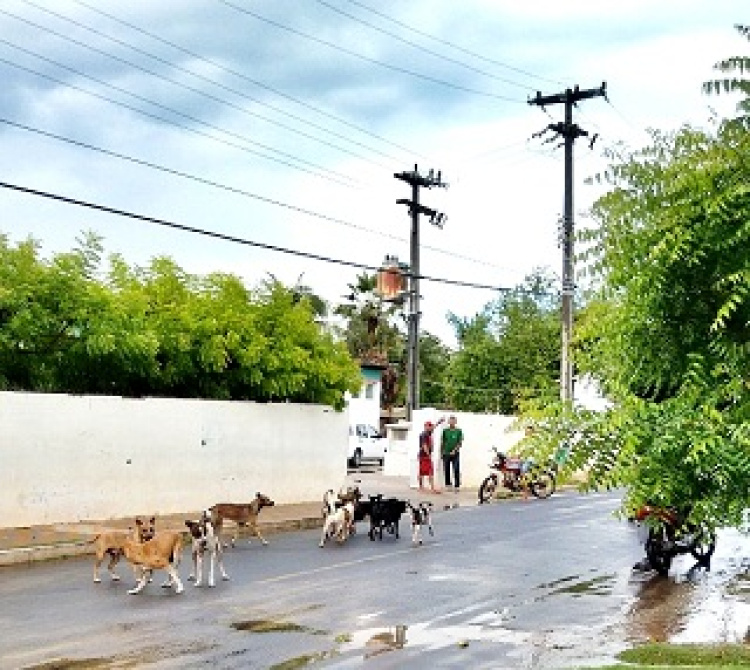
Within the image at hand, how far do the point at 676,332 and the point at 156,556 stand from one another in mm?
7392

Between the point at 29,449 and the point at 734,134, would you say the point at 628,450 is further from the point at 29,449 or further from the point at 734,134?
the point at 29,449

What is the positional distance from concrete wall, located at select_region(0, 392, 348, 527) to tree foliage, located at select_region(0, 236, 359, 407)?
0.75 meters

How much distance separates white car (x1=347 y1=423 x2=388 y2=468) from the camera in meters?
48.6

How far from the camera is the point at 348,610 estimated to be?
511 inches

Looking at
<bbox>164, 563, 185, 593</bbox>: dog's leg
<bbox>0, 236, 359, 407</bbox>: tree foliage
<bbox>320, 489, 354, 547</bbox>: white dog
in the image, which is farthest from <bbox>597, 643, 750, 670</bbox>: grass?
<bbox>0, 236, 359, 407</bbox>: tree foliage

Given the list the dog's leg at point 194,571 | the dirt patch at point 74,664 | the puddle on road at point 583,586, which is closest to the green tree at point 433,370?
the puddle on road at point 583,586

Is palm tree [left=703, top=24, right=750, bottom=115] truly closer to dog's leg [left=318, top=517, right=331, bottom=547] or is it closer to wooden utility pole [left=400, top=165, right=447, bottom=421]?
dog's leg [left=318, top=517, right=331, bottom=547]

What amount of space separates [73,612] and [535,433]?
19.6ft

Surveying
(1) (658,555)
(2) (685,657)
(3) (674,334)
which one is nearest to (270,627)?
(2) (685,657)

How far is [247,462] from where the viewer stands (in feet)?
80.9

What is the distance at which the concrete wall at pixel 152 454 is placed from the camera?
19.6 metres

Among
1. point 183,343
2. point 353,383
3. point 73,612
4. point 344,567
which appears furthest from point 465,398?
point 73,612

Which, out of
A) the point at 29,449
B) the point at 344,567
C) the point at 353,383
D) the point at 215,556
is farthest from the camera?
the point at 353,383

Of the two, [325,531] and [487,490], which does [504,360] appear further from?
[325,531]
